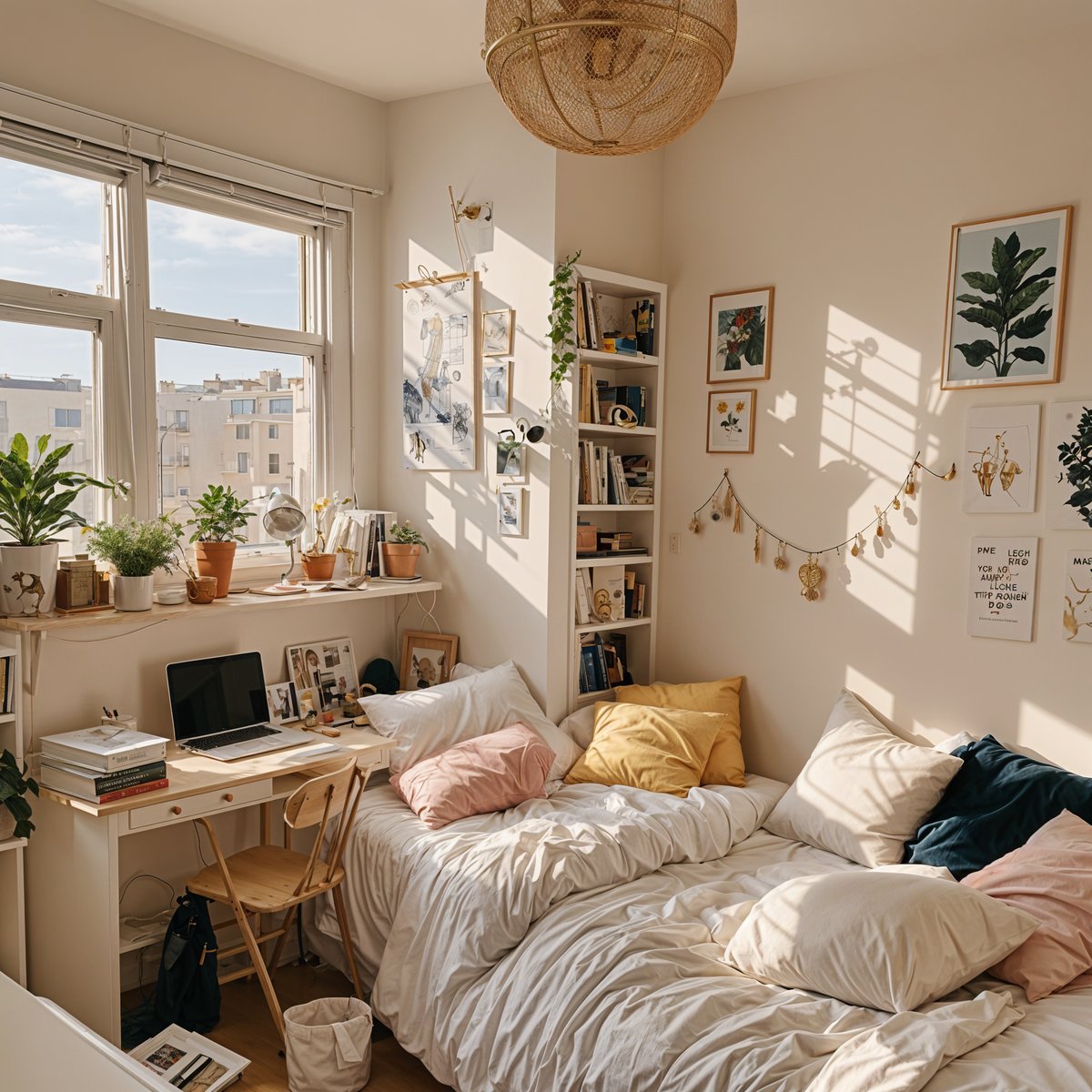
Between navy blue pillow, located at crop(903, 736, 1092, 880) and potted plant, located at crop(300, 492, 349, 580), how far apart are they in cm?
218

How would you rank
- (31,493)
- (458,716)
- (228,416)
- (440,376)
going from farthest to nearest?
(440,376)
(228,416)
(458,716)
(31,493)

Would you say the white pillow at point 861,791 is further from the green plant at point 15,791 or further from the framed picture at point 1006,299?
the green plant at point 15,791

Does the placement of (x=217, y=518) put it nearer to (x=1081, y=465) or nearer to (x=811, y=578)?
(x=811, y=578)

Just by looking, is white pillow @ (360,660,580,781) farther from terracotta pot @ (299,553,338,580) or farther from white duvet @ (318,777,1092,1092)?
terracotta pot @ (299,553,338,580)

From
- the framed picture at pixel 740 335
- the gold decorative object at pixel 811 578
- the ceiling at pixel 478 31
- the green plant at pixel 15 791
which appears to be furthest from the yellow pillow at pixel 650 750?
the ceiling at pixel 478 31

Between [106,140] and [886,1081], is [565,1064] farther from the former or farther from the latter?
[106,140]

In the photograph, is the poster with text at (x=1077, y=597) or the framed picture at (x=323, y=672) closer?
the poster with text at (x=1077, y=597)

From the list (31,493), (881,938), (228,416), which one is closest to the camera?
(881,938)

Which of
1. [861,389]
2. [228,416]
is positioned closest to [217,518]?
[228,416]

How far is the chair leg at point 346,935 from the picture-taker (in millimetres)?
2887

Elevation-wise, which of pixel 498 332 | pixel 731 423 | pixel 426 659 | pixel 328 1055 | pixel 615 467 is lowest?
pixel 328 1055

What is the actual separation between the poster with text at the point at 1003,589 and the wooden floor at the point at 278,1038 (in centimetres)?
211

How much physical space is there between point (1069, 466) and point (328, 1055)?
267cm

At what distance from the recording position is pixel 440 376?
3.70 meters
